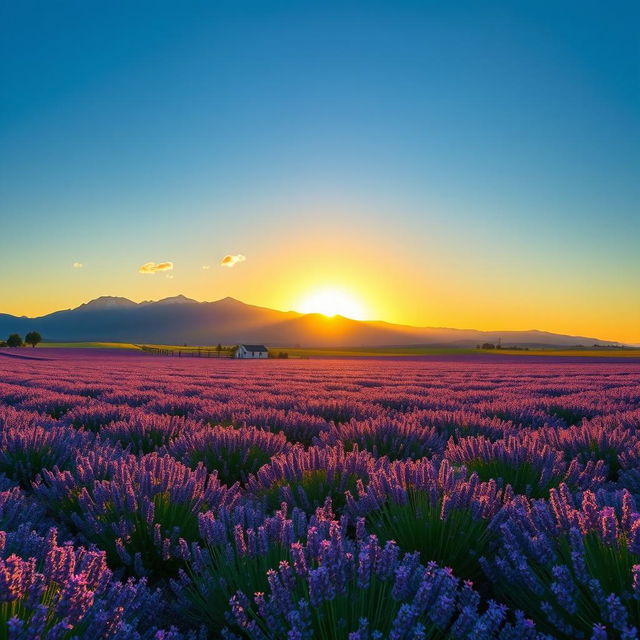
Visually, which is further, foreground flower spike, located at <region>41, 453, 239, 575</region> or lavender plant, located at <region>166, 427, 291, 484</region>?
lavender plant, located at <region>166, 427, 291, 484</region>

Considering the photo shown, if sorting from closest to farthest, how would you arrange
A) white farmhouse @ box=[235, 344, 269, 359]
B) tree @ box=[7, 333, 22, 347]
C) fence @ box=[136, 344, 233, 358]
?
fence @ box=[136, 344, 233, 358] < white farmhouse @ box=[235, 344, 269, 359] < tree @ box=[7, 333, 22, 347]

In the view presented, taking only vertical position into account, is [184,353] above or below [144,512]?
below

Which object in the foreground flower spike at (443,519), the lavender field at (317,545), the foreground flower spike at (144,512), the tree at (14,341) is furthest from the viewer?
the tree at (14,341)

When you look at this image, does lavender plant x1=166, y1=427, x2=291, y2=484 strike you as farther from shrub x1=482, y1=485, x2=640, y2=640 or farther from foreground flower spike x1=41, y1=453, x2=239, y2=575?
shrub x1=482, y1=485, x2=640, y2=640

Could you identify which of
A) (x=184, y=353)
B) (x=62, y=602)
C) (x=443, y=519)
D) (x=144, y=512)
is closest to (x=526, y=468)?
(x=443, y=519)

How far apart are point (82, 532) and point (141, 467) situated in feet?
1.44

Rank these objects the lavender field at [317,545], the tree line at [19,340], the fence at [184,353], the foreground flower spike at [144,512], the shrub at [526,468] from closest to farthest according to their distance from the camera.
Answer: the lavender field at [317,545], the foreground flower spike at [144,512], the shrub at [526,468], the fence at [184,353], the tree line at [19,340]

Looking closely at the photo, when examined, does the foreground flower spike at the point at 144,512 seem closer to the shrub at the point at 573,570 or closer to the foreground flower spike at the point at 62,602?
the foreground flower spike at the point at 62,602

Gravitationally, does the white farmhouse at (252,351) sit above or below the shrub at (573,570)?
below

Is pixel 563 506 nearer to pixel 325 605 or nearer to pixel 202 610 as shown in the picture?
pixel 325 605

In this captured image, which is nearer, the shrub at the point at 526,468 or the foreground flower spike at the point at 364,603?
the foreground flower spike at the point at 364,603

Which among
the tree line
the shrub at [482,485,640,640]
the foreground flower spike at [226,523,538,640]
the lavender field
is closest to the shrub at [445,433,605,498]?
the lavender field

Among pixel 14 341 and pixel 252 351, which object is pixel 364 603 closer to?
pixel 252 351

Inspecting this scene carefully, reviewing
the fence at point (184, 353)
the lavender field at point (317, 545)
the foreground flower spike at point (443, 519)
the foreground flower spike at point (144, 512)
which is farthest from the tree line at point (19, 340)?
the foreground flower spike at point (443, 519)
